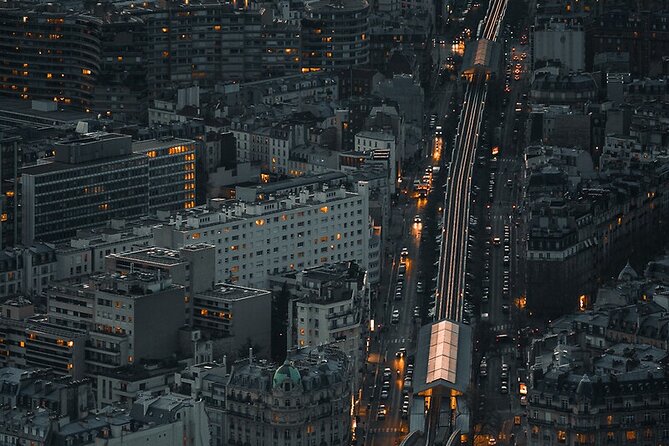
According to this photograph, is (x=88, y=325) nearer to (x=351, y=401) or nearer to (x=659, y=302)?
(x=351, y=401)

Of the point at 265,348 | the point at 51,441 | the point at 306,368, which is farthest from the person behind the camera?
the point at 265,348

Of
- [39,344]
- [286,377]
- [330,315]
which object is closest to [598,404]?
[286,377]

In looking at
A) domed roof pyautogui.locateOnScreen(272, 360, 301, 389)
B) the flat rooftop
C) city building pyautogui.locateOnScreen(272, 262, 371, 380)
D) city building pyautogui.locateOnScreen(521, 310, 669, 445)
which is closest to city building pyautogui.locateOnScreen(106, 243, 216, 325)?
the flat rooftop

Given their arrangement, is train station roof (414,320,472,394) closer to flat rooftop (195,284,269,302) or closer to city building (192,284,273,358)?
city building (192,284,273,358)

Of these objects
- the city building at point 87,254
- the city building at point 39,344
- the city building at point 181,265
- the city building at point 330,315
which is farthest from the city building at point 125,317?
the city building at point 87,254

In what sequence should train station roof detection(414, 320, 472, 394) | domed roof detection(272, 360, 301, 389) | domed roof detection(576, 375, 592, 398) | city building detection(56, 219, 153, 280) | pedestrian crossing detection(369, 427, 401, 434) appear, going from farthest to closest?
city building detection(56, 219, 153, 280)
train station roof detection(414, 320, 472, 394)
pedestrian crossing detection(369, 427, 401, 434)
domed roof detection(272, 360, 301, 389)
domed roof detection(576, 375, 592, 398)

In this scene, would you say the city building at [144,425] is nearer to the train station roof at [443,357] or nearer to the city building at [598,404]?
the train station roof at [443,357]

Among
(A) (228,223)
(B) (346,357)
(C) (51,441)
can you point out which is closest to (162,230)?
(A) (228,223)
